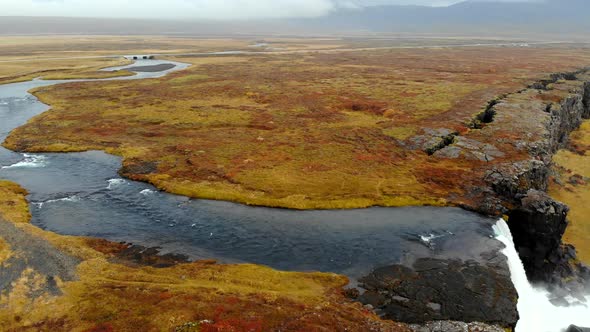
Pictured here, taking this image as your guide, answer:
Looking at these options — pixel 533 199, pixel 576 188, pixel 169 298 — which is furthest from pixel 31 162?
pixel 576 188

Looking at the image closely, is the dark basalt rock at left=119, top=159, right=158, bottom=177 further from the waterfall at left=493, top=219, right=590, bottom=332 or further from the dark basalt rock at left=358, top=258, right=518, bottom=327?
the waterfall at left=493, top=219, right=590, bottom=332

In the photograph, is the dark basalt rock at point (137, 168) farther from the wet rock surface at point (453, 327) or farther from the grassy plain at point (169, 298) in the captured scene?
the wet rock surface at point (453, 327)

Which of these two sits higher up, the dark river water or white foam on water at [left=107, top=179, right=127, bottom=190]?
white foam on water at [left=107, top=179, right=127, bottom=190]

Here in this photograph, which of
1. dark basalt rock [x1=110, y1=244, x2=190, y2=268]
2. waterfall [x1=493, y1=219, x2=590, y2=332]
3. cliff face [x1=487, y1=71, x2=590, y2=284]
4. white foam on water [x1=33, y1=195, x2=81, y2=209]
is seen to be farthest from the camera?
white foam on water [x1=33, y1=195, x2=81, y2=209]

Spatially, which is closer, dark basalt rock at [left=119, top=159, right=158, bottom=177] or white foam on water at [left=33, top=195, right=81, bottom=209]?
white foam on water at [left=33, top=195, right=81, bottom=209]

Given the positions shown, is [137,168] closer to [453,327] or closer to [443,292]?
[443,292]

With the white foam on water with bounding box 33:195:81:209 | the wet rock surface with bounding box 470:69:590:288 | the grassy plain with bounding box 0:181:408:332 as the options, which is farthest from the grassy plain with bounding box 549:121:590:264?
the white foam on water with bounding box 33:195:81:209

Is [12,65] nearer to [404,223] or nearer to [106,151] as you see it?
[106,151]
